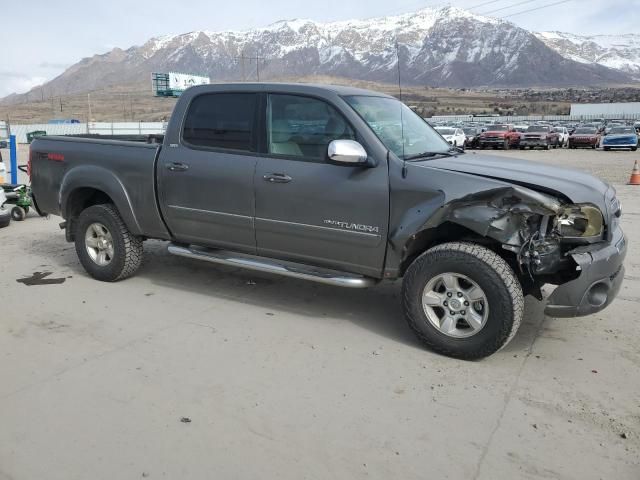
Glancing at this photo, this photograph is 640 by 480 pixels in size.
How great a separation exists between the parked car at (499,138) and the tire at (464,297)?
104 feet

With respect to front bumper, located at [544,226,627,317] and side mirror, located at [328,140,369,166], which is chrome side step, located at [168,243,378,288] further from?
front bumper, located at [544,226,627,317]

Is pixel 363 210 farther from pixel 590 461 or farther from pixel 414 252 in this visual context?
pixel 590 461

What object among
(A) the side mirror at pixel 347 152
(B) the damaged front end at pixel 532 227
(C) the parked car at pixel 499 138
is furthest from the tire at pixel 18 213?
(C) the parked car at pixel 499 138

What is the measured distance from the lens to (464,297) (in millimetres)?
4098

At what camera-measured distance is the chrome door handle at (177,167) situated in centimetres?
518

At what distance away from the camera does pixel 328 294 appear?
5.65 m

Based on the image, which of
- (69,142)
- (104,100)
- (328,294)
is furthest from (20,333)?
(104,100)

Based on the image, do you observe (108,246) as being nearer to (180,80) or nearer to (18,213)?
(18,213)

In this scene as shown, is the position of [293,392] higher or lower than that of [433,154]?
lower

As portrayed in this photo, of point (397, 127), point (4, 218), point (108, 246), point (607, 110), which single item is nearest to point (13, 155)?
point (4, 218)

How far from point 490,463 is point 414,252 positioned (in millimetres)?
1806

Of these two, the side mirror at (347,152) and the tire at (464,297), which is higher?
the side mirror at (347,152)

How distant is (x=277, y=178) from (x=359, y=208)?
760 millimetres

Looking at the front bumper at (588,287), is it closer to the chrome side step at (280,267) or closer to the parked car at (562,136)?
the chrome side step at (280,267)
